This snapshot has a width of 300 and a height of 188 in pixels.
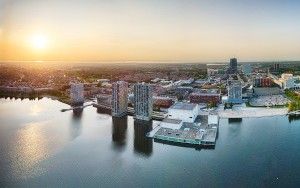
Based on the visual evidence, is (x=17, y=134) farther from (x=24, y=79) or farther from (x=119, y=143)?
(x=24, y=79)

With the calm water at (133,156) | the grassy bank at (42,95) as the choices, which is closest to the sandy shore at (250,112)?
the calm water at (133,156)

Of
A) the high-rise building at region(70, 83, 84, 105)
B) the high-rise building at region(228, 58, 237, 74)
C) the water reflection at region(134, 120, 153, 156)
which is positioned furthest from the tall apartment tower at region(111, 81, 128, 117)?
the high-rise building at region(228, 58, 237, 74)

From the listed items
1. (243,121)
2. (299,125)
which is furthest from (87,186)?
(299,125)

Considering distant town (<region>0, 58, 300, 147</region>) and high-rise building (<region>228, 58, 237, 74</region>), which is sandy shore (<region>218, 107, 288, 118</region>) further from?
high-rise building (<region>228, 58, 237, 74</region>)

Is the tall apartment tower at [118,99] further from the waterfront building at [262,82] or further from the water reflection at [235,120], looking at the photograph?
the waterfront building at [262,82]

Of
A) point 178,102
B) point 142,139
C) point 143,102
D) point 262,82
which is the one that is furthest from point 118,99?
point 262,82

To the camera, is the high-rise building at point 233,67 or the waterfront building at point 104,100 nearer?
the waterfront building at point 104,100
